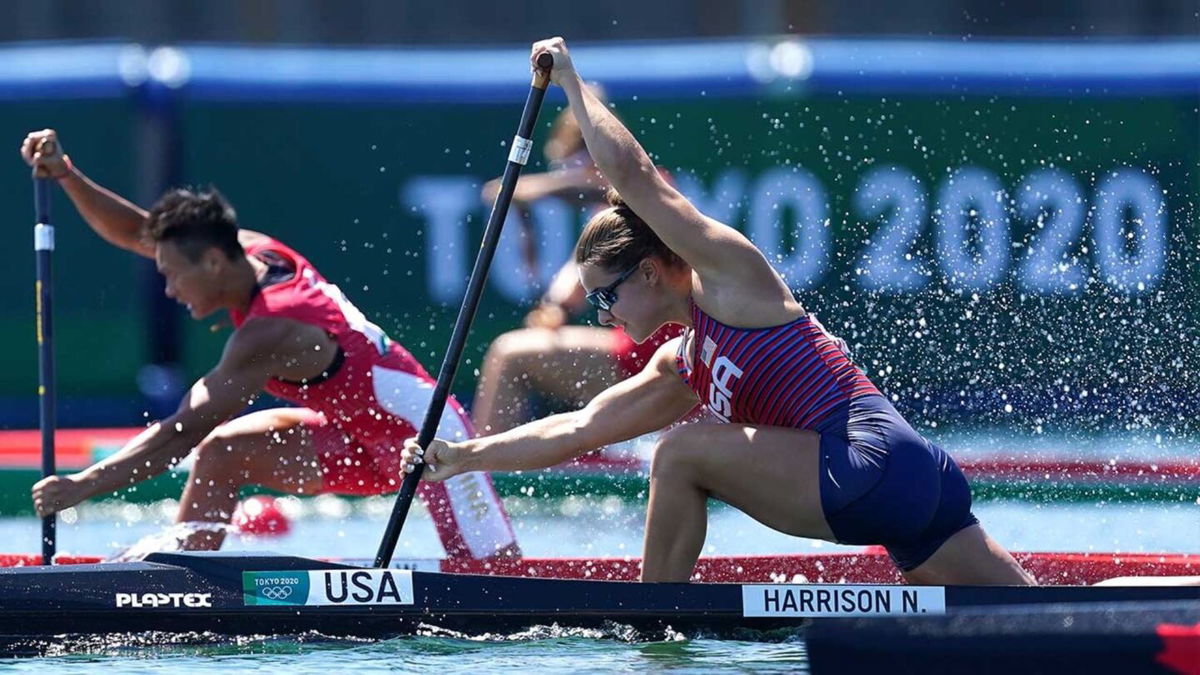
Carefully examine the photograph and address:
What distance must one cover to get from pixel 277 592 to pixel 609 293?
45.0 inches

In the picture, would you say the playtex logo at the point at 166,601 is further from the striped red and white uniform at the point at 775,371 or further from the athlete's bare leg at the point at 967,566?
the athlete's bare leg at the point at 967,566

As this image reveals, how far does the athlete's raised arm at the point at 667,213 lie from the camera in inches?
182

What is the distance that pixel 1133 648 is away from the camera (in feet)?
13.5

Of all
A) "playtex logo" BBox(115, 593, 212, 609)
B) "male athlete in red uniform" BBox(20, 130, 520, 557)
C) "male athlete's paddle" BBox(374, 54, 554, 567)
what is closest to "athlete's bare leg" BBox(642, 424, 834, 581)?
"male athlete's paddle" BBox(374, 54, 554, 567)

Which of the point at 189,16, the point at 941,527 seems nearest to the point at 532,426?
the point at 941,527

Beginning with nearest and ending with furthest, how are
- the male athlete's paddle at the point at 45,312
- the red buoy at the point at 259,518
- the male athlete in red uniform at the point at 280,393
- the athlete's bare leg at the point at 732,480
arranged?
the athlete's bare leg at the point at 732,480 < the male athlete in red uniform at the point at 280,393 < the male athlete's paddle at the point at 45,312 < the red buoy at the point at 259,518

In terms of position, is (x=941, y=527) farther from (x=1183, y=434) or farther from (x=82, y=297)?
(x=82, y=297)

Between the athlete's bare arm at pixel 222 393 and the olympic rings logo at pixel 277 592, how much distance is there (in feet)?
3.83

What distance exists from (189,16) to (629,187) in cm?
835

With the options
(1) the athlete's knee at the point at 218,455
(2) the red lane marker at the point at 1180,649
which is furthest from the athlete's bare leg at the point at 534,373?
(2) the red lane marker at the point at 1180,649

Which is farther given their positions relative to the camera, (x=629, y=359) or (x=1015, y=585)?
(x=629, y=359)

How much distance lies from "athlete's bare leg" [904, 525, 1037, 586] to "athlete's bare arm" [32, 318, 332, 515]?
2297 millimetres

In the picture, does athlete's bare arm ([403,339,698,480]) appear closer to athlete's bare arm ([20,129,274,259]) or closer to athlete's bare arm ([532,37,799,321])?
athlete's bare arm ([532,37,799,321])

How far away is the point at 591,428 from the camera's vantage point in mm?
A: 5133
